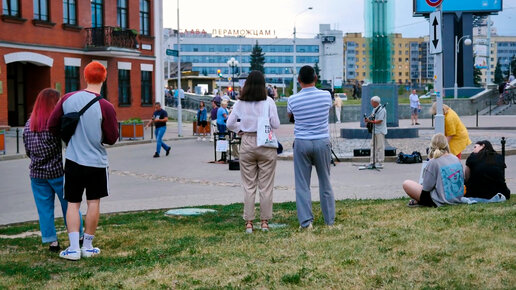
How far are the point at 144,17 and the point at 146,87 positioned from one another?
402 cm

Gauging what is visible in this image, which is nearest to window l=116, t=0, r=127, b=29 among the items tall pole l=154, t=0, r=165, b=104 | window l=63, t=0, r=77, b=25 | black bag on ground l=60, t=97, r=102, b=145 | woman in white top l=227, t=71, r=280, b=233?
tall pole l=154, t=0, r=165, b=104

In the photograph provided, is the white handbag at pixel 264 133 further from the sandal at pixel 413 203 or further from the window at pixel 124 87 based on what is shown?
the window at pixel 124 87

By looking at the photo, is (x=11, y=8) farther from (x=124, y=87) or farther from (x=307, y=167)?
(x=307, y=167)

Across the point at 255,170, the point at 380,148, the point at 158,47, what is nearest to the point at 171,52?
the point at 158,47

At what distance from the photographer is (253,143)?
820cm

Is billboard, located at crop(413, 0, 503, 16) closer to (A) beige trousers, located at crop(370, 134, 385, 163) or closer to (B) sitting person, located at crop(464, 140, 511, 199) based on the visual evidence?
(A) beige trousers, located at crop(370, 134, 385, 163)

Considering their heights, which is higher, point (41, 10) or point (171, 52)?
point (41, 10)

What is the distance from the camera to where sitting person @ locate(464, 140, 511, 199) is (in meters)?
9.76

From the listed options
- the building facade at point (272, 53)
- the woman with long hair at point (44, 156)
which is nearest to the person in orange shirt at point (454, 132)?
Answer: the woman with long hair at point (44, 156)

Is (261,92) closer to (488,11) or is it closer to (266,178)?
(266,178)

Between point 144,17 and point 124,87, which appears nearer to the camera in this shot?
point 124,87

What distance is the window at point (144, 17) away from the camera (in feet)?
137

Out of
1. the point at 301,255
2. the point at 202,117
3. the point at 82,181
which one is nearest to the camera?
the point at 301,255

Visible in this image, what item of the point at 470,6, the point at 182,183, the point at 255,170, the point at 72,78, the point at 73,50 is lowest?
the point at 182,183
